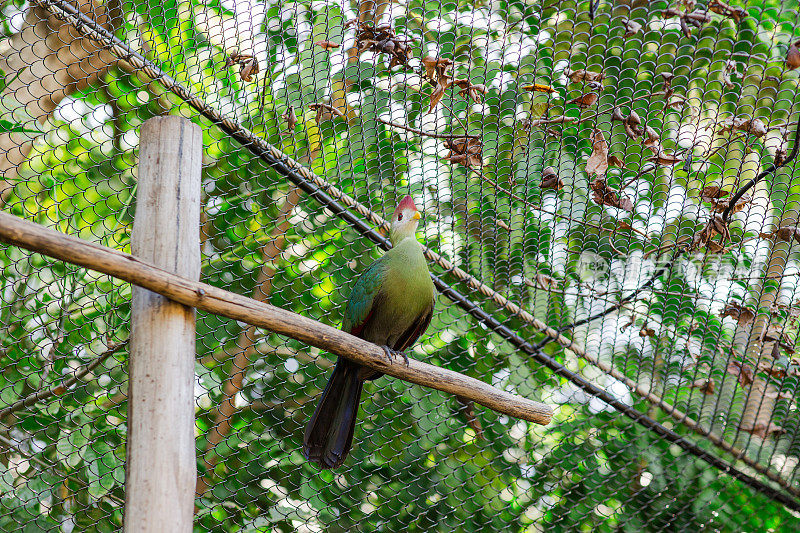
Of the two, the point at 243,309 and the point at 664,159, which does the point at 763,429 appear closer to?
the point at 664,159

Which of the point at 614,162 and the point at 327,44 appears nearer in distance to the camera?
the point at 327,44

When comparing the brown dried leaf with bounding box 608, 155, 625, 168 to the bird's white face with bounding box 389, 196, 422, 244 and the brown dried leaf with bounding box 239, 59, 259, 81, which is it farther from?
the brown dried leaf with bounding box 239, 59, 259, 81

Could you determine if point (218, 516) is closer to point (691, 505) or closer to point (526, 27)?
point (691, 505)

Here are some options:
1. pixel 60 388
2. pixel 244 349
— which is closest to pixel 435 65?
pixel 244 349

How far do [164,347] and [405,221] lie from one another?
38.9 inches

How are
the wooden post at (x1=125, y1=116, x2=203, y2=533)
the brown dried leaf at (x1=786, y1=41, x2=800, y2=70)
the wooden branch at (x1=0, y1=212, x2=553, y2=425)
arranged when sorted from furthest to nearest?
the brown dried leaf at (x1=786, y1=41, x2=800, y2=70) < the wooden post at (x1=125, y1=116, x2=203, y2=533) < the wooden branch at (x1=0, y1=212, x2=553, y2=425)

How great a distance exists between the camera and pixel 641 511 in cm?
304

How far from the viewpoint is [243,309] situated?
1.68m

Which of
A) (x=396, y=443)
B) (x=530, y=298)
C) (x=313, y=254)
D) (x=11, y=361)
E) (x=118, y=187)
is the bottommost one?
(x=396, y=443)

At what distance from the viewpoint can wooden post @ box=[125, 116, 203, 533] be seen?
1.54 meters

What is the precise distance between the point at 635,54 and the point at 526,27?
0.64 meters

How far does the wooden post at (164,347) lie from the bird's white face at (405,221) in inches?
29.3

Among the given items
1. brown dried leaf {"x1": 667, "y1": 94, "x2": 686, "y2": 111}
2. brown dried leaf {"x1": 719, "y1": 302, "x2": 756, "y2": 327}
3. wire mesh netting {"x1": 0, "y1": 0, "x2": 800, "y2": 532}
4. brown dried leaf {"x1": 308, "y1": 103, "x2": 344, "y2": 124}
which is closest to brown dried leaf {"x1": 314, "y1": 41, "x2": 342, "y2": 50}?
wire mesh netting {"x1": 0, "y1": 0, "x2": 800, "y2": 532}

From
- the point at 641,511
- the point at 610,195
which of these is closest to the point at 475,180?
the point at 610,195
